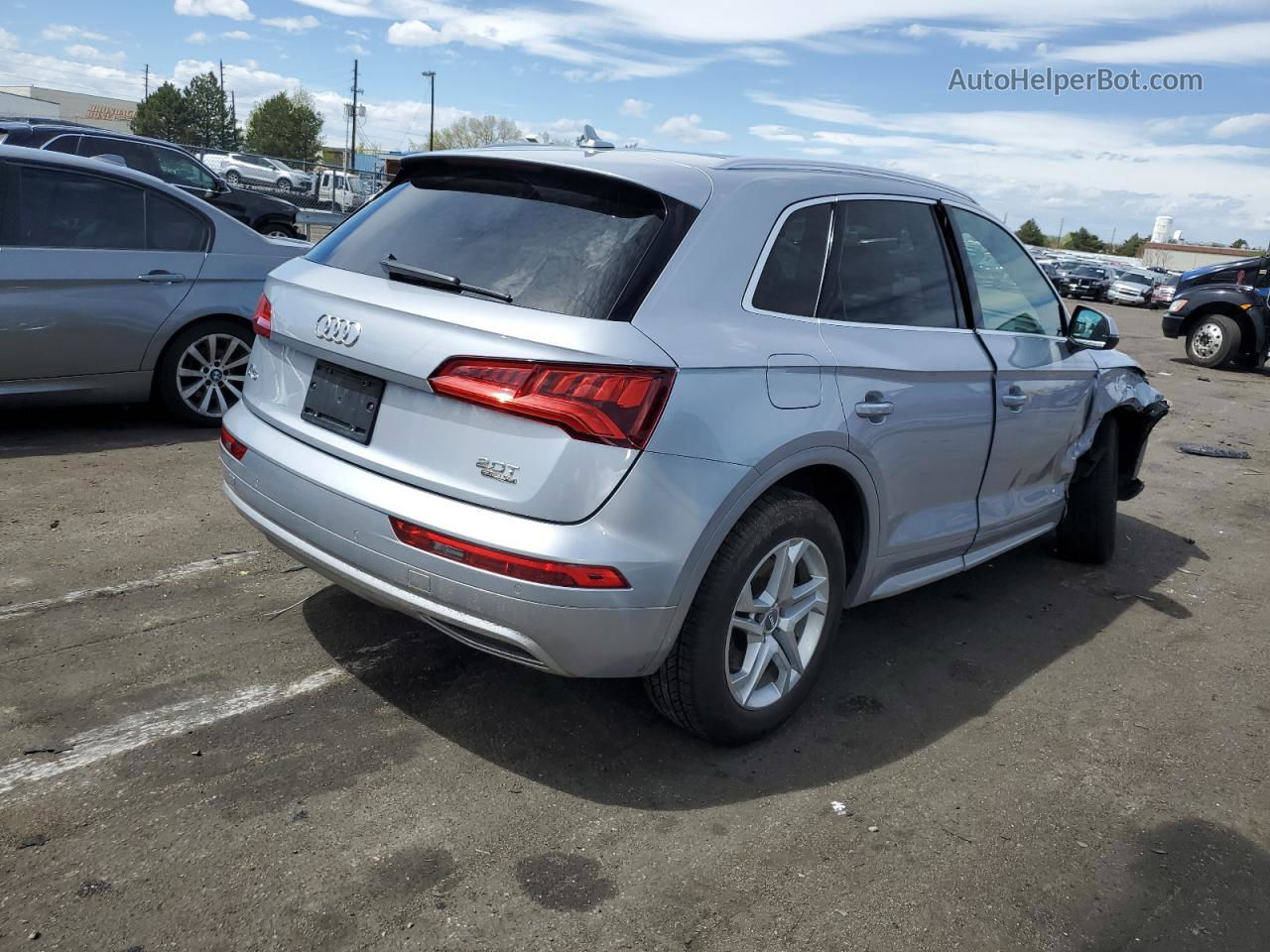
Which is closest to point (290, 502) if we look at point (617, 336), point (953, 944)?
point (617, 336)

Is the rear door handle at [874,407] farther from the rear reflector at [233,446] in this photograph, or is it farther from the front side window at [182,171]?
the front side window at [182,171]

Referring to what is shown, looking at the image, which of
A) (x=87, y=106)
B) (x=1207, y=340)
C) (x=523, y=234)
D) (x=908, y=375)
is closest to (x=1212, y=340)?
(x=1207, y=340)

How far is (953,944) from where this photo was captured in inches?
101

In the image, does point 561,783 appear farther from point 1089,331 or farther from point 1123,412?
point 1123,412

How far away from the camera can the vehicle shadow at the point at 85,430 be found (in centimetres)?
616

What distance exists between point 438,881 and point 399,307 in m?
1.53

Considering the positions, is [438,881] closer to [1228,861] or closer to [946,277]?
[1228,861]

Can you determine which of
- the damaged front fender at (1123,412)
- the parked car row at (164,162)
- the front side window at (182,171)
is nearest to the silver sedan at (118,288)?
the damaged front fender at (1123,412)

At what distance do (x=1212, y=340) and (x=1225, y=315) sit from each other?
399 millimetres

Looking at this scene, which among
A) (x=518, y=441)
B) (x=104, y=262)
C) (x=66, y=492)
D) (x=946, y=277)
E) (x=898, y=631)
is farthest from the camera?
(x=104, y=262)

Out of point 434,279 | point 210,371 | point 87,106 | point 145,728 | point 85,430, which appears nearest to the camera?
point 434,279

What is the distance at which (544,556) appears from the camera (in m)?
2.72

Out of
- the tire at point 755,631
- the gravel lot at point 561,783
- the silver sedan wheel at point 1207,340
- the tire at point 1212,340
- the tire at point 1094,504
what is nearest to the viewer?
the gravel lot at point 561,783

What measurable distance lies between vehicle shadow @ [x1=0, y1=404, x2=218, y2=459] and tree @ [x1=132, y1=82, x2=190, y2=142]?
80.8m
